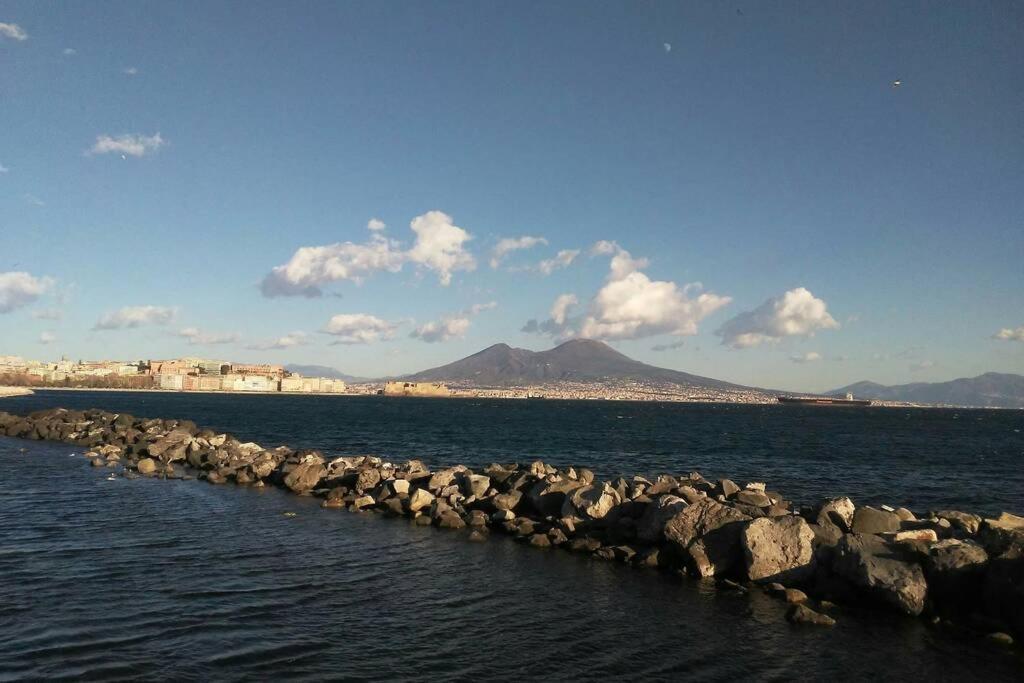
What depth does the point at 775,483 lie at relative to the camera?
3659cm

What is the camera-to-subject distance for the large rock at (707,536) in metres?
17.2

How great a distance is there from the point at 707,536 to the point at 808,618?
12.6 feet

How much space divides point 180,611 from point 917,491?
35737mm

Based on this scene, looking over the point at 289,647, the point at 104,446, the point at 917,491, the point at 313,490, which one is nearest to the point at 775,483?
the point at 917,491

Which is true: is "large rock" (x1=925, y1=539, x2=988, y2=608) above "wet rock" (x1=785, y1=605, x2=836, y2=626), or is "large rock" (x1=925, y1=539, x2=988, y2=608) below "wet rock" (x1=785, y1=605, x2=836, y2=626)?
above

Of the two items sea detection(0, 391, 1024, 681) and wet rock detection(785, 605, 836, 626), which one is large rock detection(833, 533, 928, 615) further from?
wet rock detection(785, 605, 836, 626)

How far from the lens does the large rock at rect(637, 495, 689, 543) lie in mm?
19000

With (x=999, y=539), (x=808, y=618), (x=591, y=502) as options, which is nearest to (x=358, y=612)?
(x=808, y=618)

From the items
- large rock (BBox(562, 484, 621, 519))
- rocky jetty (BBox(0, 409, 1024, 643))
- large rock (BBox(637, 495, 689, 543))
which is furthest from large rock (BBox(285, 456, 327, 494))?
large rock (BBox(637, 495, 689, 543))

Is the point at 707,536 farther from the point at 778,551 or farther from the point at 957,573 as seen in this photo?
the point at 957,573

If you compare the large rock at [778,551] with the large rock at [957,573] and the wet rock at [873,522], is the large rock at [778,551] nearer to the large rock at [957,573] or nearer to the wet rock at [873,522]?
the large rock at [957,573]

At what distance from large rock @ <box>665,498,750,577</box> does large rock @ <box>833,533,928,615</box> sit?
2.46 m

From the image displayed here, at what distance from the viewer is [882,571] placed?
590 inches

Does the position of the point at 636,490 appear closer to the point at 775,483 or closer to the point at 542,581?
the point at 542,581
